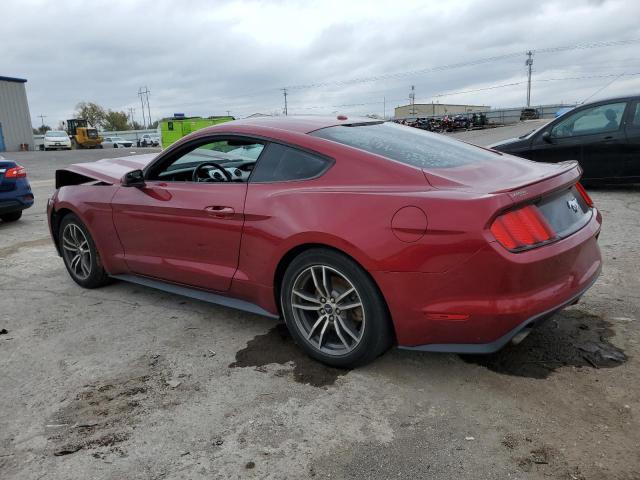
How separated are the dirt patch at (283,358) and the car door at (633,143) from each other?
6.65m

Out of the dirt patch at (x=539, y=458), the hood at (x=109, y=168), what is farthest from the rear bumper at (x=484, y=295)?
the hood at (x=109, y=168)

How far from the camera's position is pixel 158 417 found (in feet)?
9.04

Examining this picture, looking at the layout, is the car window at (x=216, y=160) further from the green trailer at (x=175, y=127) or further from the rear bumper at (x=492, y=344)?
the green trailer at (x=175, y=127)

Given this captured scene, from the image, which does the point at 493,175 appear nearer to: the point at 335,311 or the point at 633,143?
the point at 335,311

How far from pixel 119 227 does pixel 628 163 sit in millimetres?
7297

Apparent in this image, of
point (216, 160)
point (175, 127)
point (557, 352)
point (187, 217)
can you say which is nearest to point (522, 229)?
point (557, 352)

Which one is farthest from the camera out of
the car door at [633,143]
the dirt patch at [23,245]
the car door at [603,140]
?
the car door at [603,140]

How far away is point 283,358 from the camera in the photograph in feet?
11.0

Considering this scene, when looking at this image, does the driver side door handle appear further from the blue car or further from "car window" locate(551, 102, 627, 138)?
"car window" locate(551, 102, 627, 138)

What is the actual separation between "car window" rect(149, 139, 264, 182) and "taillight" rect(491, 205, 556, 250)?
1679mm

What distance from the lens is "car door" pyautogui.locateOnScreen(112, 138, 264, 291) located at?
11.5ft

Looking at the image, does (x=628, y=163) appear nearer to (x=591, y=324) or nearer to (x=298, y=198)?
(x=591, y=324)

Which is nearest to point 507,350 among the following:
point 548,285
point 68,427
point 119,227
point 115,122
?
point 548,285

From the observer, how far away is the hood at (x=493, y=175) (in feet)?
9.04
